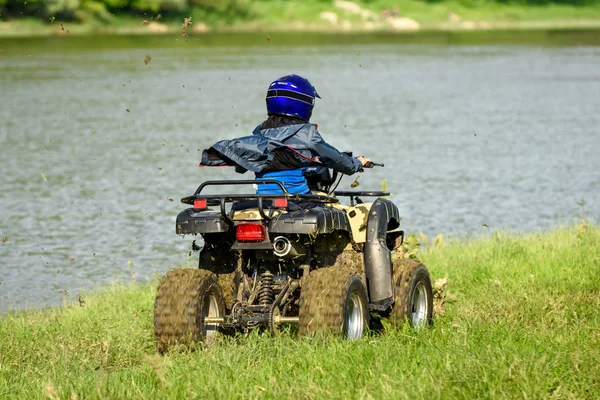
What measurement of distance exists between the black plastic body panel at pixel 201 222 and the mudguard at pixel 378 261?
1.16 m

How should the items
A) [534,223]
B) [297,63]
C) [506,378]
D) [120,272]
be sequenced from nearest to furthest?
[506,378] < [120,272] < [534,223] < [297,63]

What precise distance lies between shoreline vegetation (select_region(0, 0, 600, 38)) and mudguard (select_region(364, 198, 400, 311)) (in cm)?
4944

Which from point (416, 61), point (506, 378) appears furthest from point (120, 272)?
point (416, 61)

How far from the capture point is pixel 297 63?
5009 cm

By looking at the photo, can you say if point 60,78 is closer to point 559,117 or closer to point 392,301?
point 559,117

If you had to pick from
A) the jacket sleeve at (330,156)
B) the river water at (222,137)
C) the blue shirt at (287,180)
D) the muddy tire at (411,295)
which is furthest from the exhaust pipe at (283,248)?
the river water at (222,137)

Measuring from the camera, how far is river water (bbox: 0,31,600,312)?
15031 millimetres

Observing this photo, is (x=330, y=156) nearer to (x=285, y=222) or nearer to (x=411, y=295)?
(x=285, y=222)

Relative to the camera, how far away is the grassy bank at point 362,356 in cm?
605

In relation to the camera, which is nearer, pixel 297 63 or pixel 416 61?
pixel 297 63

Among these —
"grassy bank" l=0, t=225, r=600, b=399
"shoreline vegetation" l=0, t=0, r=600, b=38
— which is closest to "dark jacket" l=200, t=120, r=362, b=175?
"grassy bank" l=0, t=225, r=600, b=399

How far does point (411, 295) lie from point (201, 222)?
1.73 meters

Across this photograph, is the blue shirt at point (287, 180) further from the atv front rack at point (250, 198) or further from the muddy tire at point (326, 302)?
the muddy tire at point (326, 302)

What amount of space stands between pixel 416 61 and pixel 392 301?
4858 centimetres
